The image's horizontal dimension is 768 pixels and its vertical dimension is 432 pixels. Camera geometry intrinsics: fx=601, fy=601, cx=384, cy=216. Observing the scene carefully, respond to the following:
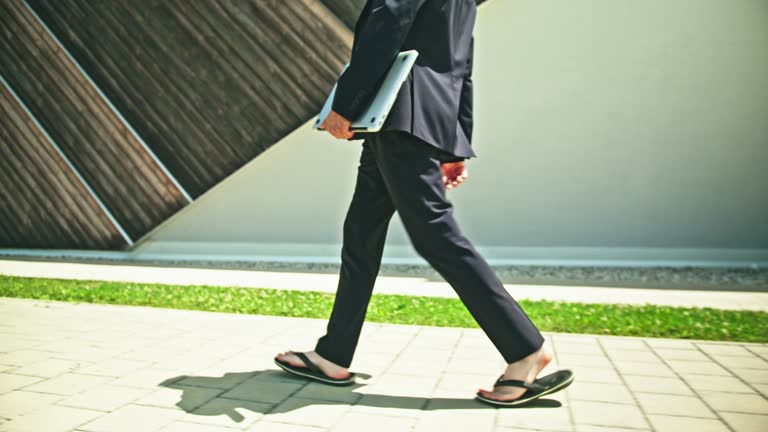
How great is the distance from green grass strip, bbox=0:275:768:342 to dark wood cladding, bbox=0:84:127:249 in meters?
1.95

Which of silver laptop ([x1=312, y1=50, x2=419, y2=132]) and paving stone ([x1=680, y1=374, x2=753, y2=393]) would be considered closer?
silver laptop ([x1=312, y1=50, x2=419, y2=132])

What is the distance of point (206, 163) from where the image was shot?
6484 mm

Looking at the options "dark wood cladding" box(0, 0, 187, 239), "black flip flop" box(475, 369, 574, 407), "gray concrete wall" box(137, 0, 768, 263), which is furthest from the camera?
"dark wood cladding" box(0, 0, 187, 239)

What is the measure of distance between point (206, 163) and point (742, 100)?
537cm

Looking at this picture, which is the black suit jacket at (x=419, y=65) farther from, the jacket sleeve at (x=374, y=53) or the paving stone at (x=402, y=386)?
the paving stone at (x=402, y=386)

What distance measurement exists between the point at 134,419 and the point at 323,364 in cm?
72

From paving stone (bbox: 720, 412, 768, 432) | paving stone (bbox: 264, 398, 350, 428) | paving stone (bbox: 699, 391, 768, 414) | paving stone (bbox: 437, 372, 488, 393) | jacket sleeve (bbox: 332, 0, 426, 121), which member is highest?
jacket sleeve (bbox: 332, 0, 426, 121)

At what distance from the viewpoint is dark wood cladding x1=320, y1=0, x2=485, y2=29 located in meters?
5.97

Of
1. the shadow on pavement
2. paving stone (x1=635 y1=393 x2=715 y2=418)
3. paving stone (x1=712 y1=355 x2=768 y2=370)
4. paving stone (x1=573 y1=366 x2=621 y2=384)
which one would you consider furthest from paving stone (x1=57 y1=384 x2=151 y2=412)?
paving stone (x1=712 y1=355 x2=768 y2=370)

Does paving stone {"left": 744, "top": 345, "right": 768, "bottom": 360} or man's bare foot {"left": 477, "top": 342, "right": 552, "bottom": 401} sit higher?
man's bare foot {"left": 477, "top": 342, "right": 552, "bottom": 401}

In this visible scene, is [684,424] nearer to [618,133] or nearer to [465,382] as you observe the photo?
[465,382]

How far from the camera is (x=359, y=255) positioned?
7.76 ft

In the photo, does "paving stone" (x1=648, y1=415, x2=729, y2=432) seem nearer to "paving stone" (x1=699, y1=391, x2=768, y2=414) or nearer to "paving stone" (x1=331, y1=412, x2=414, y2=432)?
"paving stone" (x1=699, y1=391, x2=768, y2=414)

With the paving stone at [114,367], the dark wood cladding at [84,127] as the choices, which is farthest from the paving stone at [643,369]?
the dark wood cladding at [84,127]
